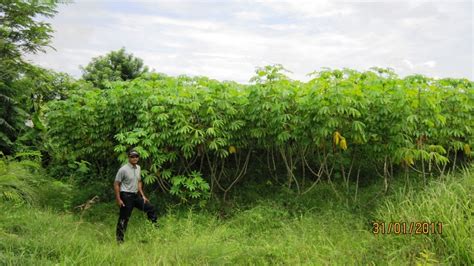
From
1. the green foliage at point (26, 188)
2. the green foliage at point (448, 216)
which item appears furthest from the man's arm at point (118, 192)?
the green foliage at point (448, 216)

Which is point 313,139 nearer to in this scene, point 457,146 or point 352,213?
point 352,213

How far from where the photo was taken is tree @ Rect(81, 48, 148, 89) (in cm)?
1603

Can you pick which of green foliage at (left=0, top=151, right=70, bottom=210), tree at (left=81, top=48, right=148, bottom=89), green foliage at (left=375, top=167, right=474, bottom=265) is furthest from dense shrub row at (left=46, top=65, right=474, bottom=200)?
tree at (left=81, top=48, right=148, bottom=89)

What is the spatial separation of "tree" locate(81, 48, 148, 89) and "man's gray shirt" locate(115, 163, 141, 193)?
1131cm

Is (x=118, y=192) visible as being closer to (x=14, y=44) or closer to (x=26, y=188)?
(x=26, y=188)

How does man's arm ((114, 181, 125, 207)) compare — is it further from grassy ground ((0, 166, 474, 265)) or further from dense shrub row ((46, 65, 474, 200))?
dense shrub row ((46, 65, 474, 200))

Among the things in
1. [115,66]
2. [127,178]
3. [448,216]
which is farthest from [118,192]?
[115,66]

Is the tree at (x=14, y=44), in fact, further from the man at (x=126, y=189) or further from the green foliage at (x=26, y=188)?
the man at (x=126, y=189)

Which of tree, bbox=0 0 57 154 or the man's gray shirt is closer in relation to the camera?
the man's gray shirt

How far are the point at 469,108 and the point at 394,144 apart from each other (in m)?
2.07

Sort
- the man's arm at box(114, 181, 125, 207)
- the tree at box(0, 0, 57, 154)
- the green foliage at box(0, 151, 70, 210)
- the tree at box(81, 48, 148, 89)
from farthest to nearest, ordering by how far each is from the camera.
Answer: the tree at box(81, 48, 148, 89) < the tree at box(0, 0, 57, 154) < the green foliage at box(0, 151, 70, 210) < the man's arm at box(114, 181, 125, 207)

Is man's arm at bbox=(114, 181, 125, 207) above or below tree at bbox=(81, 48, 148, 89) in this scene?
below

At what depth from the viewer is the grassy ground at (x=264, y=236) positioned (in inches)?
166

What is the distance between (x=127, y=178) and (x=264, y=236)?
2.17 m
